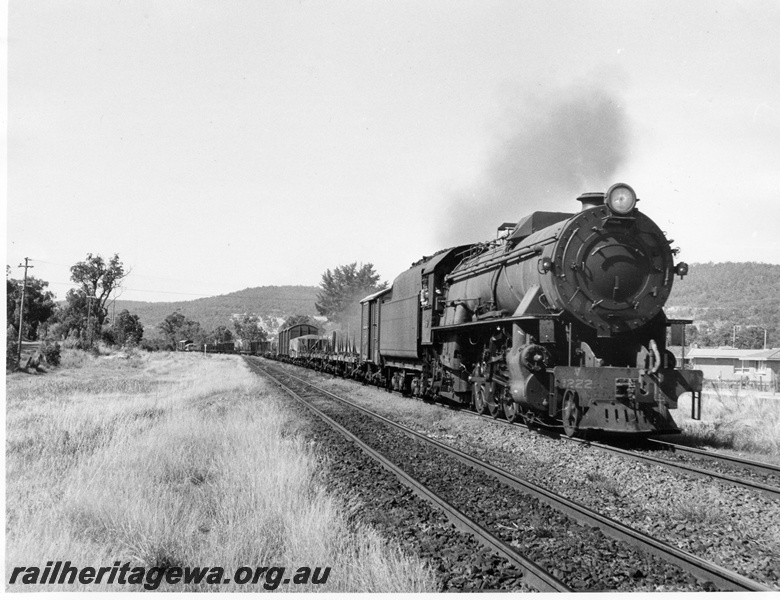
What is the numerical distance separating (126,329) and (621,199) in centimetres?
8392

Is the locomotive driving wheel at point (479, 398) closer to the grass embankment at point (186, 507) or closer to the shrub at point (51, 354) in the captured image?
the grass embankment at point (186, 507)

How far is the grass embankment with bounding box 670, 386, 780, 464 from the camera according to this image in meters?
11.1

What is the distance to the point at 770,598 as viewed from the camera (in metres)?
4.28

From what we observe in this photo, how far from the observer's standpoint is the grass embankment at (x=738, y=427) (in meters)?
11.1

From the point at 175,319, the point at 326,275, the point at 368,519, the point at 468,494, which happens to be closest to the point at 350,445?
the point at 468,494

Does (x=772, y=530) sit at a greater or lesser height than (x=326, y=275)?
lesser

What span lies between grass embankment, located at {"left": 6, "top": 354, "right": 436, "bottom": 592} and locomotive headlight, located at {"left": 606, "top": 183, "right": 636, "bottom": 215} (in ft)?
20.4

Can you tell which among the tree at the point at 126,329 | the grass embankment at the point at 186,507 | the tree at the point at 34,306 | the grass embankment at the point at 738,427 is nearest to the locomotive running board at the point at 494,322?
the grass embankment at the point at 738,427

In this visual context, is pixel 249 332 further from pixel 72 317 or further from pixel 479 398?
pixel 479 398

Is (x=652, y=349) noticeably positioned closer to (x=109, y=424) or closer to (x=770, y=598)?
(x=770, y=598)

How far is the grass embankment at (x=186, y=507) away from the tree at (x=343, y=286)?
5558 cm

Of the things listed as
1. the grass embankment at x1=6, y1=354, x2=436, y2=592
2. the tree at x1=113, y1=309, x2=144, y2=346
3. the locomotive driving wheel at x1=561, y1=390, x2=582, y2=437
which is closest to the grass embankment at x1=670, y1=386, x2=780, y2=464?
the locomotive driving wheel at x1=561, y1=390, x2=582, y2=437

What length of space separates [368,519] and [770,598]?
11.2ft

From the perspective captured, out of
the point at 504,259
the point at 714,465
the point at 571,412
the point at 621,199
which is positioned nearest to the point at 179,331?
the point at 504,259
